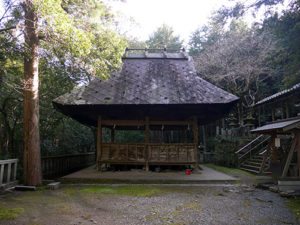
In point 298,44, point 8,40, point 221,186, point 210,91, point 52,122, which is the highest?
point 298,44

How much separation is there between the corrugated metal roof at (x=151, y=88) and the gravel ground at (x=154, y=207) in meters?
3.39

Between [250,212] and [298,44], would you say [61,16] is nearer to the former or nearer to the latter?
[250,212]

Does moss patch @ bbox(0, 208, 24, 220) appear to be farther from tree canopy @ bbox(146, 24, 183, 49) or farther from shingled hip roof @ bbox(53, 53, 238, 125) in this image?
tree canopy @ bbox(146, 24, 183, 49)

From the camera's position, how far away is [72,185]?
23.7ft

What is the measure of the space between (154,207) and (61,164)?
740 cm

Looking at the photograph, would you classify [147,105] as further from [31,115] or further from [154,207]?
[154,207]

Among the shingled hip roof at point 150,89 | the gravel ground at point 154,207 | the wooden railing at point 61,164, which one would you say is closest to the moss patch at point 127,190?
the gravel ground at point 154,207

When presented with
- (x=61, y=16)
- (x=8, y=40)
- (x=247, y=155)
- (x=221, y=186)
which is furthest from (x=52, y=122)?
(x=247, y=155)

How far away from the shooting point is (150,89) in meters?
9.29

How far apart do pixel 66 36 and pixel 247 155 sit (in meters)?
10.8

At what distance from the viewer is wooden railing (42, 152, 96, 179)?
938 centimetres

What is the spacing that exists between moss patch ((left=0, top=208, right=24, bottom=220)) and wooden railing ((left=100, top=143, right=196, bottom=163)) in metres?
4.53

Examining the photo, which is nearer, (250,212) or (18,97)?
(250,212)

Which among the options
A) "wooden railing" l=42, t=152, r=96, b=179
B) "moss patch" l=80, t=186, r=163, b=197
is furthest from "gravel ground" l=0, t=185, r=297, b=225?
"wooden railing" l=42, t=152, r=96, b=179
